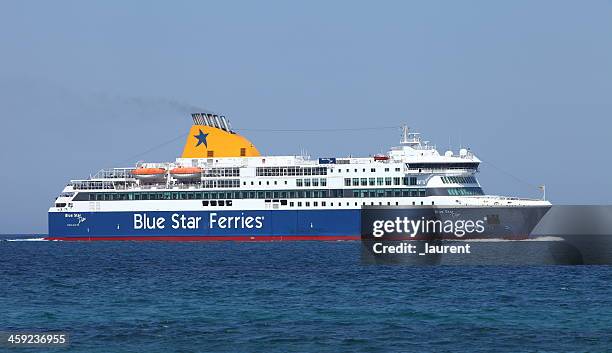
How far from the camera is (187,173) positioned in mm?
98188

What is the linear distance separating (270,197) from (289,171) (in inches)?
118

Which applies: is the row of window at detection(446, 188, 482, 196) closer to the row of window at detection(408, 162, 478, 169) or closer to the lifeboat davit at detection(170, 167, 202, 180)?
the row of window at detection(408, 162, 478, 169)

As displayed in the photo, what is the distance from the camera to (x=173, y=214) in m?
96.4

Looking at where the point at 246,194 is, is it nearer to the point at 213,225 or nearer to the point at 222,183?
the point at 222,183

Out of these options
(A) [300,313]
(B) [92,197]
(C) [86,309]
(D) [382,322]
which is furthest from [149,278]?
(B) [92,197]

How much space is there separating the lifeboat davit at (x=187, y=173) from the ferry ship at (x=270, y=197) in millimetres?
95

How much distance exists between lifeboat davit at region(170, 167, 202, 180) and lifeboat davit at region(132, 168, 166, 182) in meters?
1.48

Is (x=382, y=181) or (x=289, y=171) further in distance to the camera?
(x=289, y=171)

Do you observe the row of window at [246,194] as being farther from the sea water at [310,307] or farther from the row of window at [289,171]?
the sea water at [310,307]

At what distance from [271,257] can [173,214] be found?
26987 millimetres

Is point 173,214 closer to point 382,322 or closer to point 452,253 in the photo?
point 452,253

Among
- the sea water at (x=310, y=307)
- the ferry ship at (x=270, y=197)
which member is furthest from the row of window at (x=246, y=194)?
the sea water at (x=310, y=307)

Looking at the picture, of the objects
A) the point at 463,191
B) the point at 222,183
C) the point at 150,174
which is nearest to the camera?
the point at 463,191

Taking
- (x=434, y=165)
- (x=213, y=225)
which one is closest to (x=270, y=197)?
(x=213, y=225)
